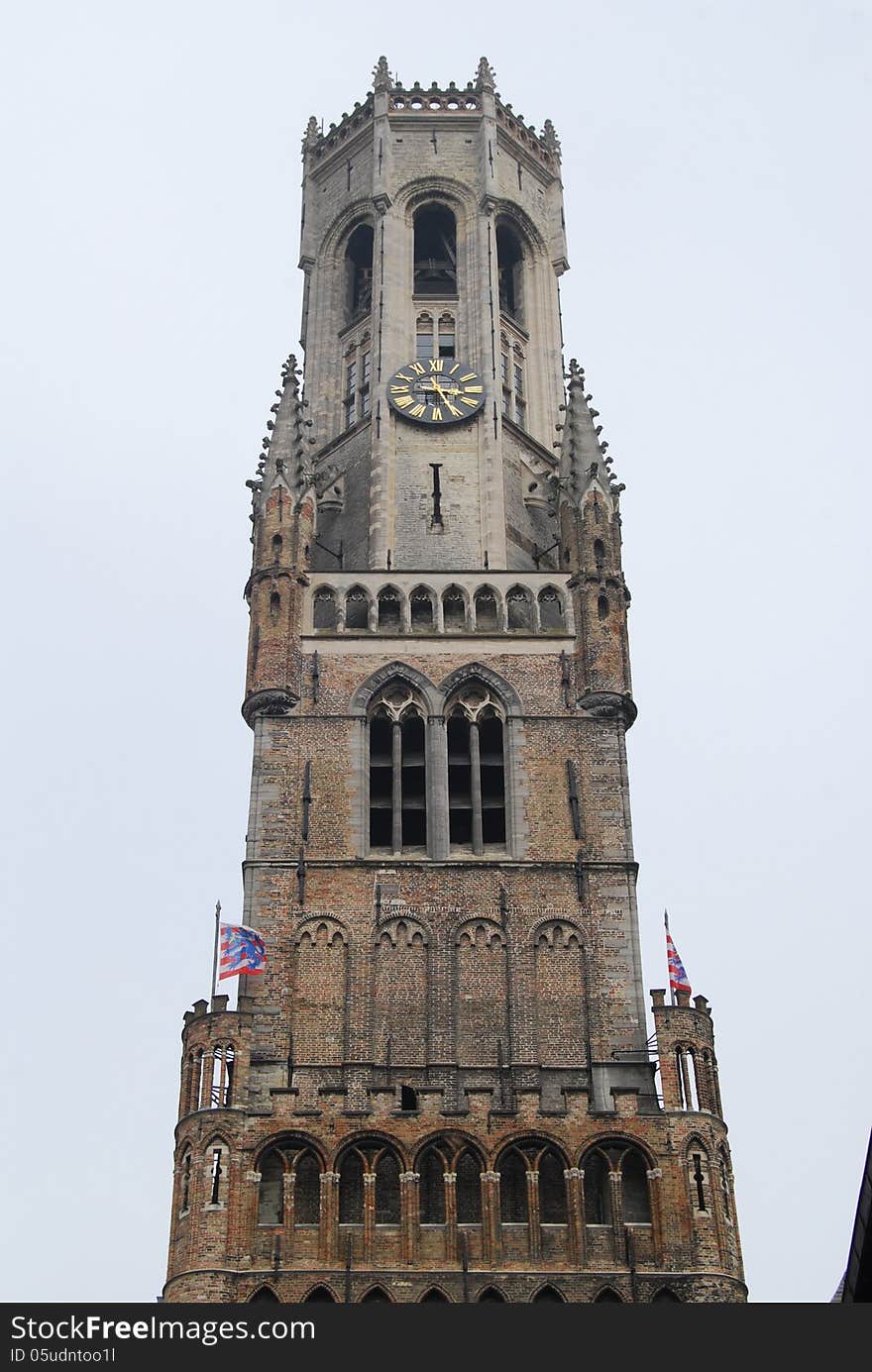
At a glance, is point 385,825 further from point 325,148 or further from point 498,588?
point 325,148

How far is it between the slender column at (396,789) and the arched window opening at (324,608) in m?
4.15

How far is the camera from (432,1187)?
1711 inches

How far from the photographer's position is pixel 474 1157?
43625 millimetres

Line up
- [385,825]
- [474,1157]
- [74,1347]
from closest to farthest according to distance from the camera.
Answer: [74,1347] → [474,1157] → [385,825]

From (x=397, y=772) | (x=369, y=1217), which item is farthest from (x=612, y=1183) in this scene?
(x=397, y=772)

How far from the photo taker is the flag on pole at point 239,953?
46344 millimetres

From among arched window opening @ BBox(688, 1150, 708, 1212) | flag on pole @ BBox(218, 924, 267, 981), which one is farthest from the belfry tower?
flag on pole @ BBox(218, 924, 267, 981)

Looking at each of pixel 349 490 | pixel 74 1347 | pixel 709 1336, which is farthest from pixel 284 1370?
pixel 349 490

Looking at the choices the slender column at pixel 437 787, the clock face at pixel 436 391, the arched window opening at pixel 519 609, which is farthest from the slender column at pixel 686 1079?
the clock face at pixel 436 391

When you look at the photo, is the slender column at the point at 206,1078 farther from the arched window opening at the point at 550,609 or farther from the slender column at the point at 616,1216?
the arched window opening at the point at 550,609

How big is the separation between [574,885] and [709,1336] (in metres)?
22.5

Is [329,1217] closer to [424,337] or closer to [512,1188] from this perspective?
[512,1188]

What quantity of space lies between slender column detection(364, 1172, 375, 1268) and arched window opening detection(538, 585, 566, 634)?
18.1 m

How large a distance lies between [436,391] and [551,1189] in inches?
1081
